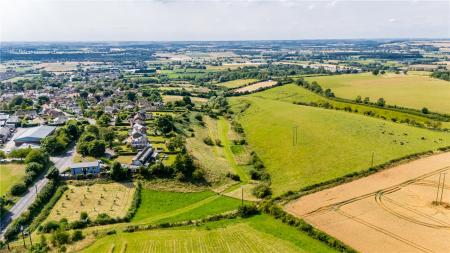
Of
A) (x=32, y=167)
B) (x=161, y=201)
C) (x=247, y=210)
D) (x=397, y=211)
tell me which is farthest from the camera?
(x=32, y=167)

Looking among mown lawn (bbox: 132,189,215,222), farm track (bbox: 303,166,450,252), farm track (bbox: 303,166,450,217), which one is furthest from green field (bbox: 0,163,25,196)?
farm track (bbox: 303,166,450,217)

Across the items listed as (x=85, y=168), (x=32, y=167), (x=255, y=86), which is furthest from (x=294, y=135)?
(x=255, y=86)

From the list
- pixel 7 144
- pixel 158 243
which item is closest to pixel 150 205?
pixel 158 243

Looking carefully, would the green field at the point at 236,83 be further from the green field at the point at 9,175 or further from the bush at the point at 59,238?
the bush at the point at 59,238

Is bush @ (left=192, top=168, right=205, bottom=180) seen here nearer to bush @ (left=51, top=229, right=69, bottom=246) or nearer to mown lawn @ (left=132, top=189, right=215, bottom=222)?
mown lawn @ (left=132, top=189, right=215, bottom=222)

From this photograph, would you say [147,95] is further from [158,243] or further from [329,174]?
[158,243]

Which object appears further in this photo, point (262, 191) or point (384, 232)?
point (262, 191)

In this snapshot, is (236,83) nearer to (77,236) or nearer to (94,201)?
(94,201)

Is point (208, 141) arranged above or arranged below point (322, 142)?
below
